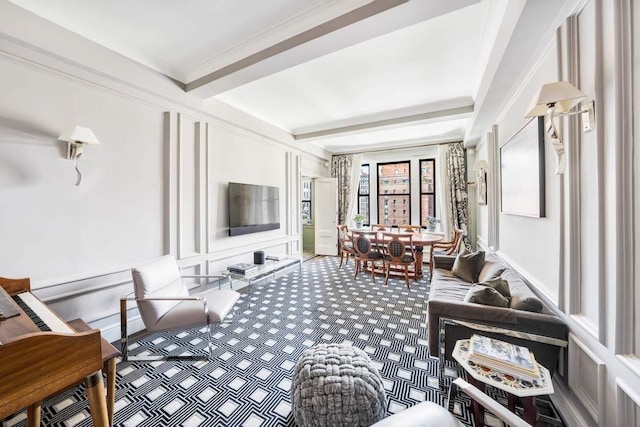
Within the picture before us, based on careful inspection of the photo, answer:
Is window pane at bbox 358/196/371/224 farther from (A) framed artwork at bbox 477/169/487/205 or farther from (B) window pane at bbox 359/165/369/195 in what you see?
(A) framed artwork at bbox 477/169/487/205

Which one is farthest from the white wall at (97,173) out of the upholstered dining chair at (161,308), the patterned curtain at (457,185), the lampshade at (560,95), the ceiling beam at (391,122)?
the patterned curtain at (457,185)

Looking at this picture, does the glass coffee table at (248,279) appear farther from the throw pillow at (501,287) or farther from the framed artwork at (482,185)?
the framed artwork at (482,185)

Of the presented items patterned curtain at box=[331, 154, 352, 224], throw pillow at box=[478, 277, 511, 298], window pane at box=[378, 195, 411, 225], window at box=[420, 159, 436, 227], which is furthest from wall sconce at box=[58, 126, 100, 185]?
window at box=[420, 159, 436, 227]

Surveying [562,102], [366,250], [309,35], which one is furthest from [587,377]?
[366,250]

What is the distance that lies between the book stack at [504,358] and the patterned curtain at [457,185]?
4.66 metres

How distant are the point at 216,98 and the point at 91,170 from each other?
186 centimetres

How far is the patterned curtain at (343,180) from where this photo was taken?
6895 mm

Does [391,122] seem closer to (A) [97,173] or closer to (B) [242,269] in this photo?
(B) [242,269]

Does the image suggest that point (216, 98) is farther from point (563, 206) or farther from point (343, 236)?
point (563, 206)

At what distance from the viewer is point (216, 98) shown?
3635mm

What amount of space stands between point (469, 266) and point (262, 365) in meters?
2.65

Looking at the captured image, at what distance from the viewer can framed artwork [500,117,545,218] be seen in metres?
2.06

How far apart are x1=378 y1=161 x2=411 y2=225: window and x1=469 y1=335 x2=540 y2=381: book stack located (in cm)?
524

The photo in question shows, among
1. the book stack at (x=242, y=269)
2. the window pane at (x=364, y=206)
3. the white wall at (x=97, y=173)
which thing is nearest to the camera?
the white wall at (x=97, y=173)
